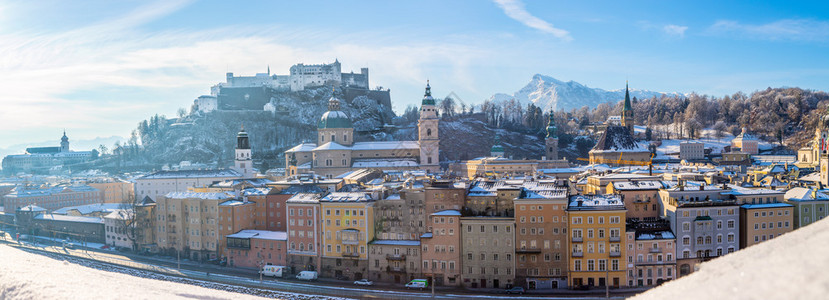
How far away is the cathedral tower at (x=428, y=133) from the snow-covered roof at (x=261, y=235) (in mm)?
46795

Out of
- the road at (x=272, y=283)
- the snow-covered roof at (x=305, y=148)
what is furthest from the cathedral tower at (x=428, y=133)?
the road at (x=272, y=283)

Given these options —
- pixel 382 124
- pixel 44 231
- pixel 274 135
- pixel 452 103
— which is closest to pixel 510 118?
pixel 452 103

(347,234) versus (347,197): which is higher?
(347,197)

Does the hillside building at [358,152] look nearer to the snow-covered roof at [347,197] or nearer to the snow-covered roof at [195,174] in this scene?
the snow-covered roof at [195,174]

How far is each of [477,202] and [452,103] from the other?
405ft

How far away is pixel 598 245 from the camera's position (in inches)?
1620

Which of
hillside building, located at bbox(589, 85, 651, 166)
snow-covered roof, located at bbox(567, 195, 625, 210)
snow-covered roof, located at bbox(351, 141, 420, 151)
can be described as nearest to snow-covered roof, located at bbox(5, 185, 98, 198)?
snow-covered roof, located at bbox(351, 141, 420, 151)

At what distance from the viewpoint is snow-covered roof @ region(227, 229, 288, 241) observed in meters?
49.5

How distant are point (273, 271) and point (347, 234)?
6741 millimetres

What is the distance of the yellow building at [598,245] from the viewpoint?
40969 millimetres

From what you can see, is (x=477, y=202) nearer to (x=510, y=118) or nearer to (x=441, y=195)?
(x=441, y=195)

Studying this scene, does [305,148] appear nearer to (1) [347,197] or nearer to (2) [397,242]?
(1) [347,197]

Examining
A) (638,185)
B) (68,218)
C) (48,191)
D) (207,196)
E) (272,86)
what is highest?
(272,86)

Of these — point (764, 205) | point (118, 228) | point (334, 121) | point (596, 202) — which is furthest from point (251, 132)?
point (764, 205)
